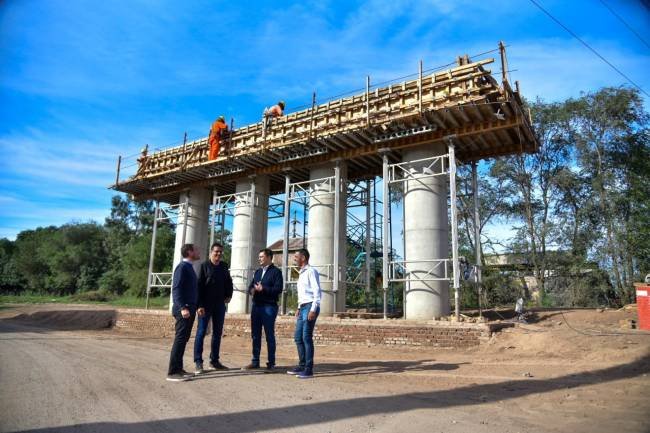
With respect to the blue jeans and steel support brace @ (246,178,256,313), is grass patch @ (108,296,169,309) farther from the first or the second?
the blue jeans

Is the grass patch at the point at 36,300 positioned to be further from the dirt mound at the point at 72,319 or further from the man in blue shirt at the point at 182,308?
the man in blue shirt at the point at 182,308

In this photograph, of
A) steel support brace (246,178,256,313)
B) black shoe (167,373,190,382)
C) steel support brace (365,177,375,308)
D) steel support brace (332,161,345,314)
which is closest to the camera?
black shoe (167,373,190,382)

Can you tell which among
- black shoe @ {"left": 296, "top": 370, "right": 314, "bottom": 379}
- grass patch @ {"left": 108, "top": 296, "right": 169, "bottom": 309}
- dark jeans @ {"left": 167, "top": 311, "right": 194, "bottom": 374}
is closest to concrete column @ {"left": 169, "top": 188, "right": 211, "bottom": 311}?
grass patch @ {"left": 108, "top": 296, "right": 169, "bottom": 309}

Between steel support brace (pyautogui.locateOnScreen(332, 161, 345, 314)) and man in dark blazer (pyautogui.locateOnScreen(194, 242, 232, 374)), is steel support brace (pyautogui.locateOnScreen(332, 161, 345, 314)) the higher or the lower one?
the higher one

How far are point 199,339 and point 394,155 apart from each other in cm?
1029

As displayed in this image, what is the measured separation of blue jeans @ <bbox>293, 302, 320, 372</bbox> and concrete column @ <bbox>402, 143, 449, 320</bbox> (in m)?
6.42

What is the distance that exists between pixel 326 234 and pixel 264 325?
27.6 feet

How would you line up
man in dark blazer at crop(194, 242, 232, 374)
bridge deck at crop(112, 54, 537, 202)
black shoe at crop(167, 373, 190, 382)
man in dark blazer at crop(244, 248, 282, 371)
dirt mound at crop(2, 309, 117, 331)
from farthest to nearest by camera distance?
dirt mound at crop(2, 309, 117, 331), bridge deck at crop(112, 54, 537, 202), man in dark blazer at crop(244, 248, 282, 371), man in dark blazer at crop(194, 242, 232, 374), black shoe at crop(167, 373, 190, 382)

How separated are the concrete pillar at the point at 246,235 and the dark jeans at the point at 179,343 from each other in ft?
35.7

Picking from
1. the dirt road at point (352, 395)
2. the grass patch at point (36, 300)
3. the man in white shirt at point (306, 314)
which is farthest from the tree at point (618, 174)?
the grass patch at point (36, 300)

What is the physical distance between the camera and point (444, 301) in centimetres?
1236

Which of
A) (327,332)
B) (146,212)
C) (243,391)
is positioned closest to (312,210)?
(327,332)

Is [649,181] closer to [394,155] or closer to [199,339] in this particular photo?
[394,155]

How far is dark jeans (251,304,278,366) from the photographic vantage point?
6.75 meters
